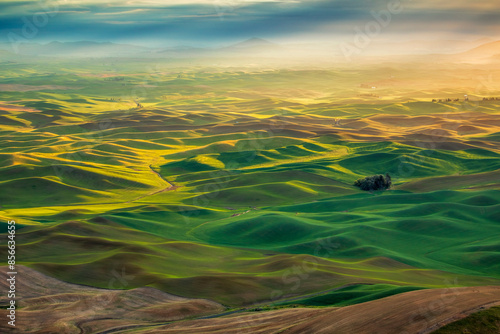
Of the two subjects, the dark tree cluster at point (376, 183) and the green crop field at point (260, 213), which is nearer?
the green crop field at point (260, 213)

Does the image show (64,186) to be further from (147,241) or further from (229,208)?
(147,241)

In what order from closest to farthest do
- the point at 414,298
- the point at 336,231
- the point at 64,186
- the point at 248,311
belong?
1. the point at 414,298
2. the point at 248,311
3. the point at 336,231
4. the point at 64,186

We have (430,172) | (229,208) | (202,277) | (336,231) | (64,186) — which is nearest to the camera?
(202,277)

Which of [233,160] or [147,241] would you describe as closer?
[147,241]

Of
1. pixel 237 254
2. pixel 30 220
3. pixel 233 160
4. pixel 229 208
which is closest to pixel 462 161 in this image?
pixel 233 160

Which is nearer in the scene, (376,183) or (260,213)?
(260,213)

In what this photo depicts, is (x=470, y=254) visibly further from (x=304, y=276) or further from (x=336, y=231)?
(x=304, y=276)

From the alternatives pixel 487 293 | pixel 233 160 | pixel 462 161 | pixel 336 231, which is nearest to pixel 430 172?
pixel 462 161

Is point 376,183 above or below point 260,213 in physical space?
above

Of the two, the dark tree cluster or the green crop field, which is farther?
the dark tree cluster
